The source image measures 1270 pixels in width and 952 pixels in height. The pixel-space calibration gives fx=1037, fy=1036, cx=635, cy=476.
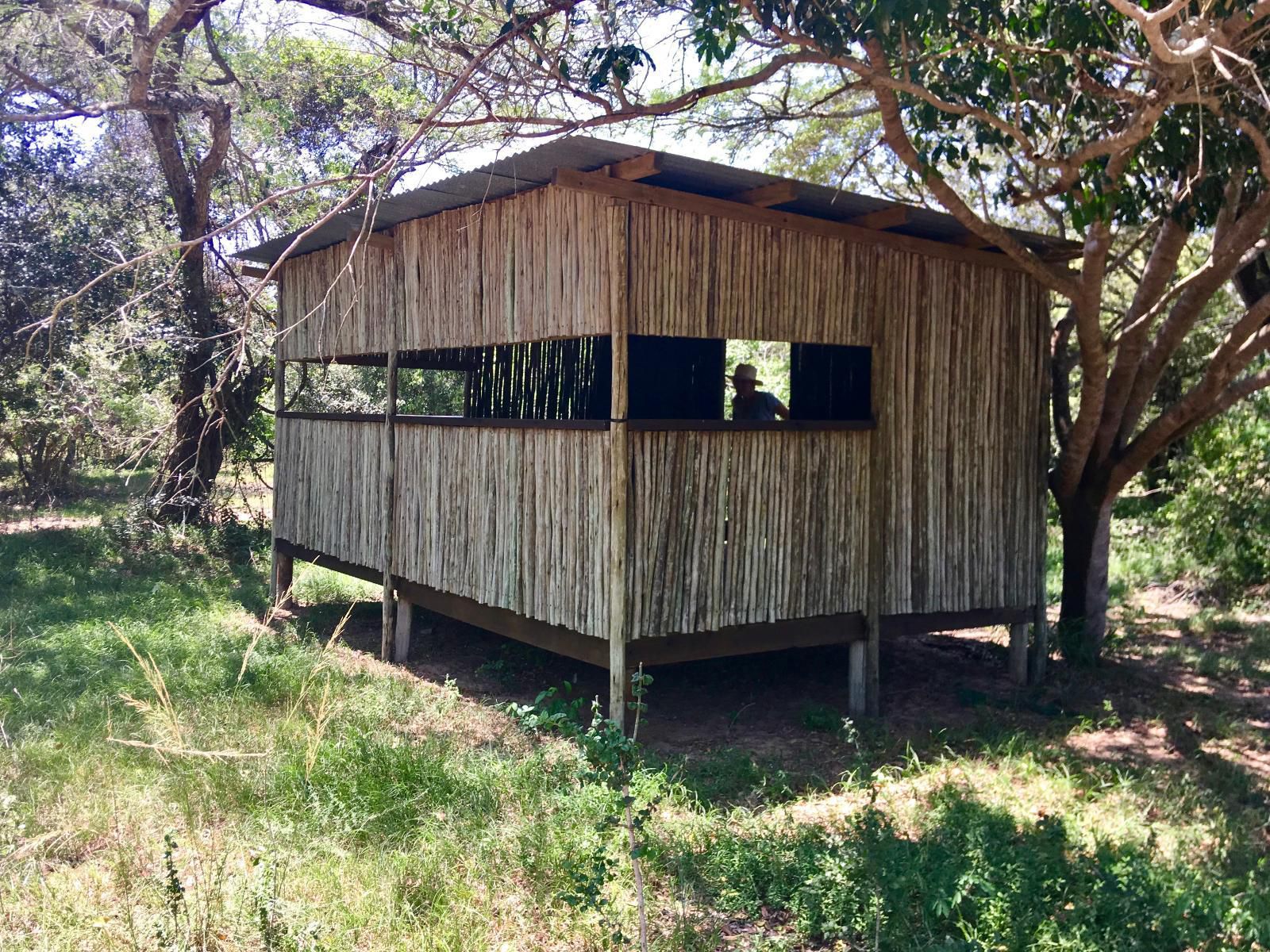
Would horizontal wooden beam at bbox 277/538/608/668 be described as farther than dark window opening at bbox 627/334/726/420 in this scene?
No

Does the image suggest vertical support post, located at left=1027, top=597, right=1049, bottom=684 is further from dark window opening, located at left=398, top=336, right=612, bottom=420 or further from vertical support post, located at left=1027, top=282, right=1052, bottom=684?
dark window opening, located at left=398, top=336, right=612, bottom=420

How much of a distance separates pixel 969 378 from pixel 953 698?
7.98ft

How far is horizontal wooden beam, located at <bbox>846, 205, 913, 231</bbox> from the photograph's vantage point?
6852 mm

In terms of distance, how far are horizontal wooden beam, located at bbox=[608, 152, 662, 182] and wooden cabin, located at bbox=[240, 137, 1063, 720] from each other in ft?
0.07

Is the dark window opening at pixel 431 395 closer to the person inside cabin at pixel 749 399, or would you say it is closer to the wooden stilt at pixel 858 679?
the person inside cabin at pixel 749 399

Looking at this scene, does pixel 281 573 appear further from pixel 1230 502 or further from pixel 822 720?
pixel 1230 502

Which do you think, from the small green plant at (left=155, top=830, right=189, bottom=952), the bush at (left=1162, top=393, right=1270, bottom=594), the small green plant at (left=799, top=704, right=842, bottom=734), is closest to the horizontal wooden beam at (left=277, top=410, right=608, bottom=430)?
the small green plant at (left=799, top=704, right=842, bottom=734)

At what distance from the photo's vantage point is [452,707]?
7121 millimetres

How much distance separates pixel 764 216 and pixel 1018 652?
4.20 metres

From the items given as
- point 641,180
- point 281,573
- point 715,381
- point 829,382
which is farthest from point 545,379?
point 641,180

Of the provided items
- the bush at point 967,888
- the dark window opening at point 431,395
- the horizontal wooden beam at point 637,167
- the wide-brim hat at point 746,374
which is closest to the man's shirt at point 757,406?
the wide-brim hat at point 746,374

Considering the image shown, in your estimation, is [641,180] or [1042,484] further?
[1042,484]

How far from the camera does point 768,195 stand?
6.37 m

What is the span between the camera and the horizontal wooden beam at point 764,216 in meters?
5.99
